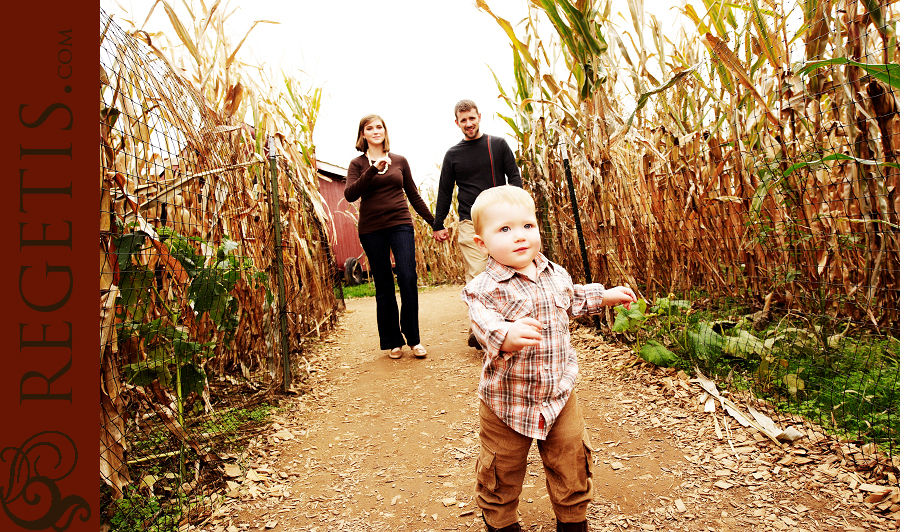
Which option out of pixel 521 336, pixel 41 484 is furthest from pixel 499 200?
pixel 41 484

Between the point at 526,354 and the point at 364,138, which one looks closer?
the point at 526,354

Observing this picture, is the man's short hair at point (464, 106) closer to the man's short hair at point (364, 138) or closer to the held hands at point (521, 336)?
the man's short hair at point (364, 138)

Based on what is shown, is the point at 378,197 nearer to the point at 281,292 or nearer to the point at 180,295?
the point at 281,292

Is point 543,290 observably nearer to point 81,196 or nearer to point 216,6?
point 81,196

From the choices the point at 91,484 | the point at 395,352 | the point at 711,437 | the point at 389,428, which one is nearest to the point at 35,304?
the point at 91,484

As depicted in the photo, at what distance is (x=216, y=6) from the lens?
3244mm

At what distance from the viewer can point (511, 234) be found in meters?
1.47

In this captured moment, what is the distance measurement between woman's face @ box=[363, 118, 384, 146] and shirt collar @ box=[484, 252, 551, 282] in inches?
87.3

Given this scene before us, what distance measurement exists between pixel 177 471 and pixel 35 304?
60.3 inches

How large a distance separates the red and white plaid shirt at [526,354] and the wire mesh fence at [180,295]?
1217 millimetres

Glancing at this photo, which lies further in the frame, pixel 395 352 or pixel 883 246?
pixel 395 352

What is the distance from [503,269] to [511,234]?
11cm

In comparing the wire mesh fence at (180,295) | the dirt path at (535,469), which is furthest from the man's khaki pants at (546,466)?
the wire mesh fence at (180,295)

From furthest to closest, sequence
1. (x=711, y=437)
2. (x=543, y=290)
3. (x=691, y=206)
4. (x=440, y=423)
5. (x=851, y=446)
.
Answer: (x=691, y=206) → (x=440, y=423) → (x=711, y=437) → (x=851, y=446) → (x=543, y=290)
